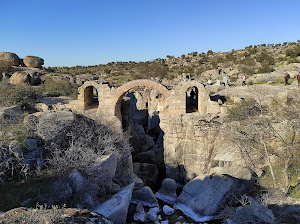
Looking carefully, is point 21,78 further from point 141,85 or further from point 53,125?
point 53,125

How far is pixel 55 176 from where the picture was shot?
5.53 meters

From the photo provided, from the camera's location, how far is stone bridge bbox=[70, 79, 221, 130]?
464 inches

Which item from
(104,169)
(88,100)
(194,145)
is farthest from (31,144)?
(88,100)

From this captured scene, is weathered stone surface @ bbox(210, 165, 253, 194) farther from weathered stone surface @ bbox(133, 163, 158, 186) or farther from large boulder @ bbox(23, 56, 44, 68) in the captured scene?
large boulder @ bbox(23, 56, 44, 68)

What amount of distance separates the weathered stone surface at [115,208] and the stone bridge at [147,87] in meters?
5.71

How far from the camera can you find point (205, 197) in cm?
773

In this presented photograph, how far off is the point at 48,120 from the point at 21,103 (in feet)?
16.6

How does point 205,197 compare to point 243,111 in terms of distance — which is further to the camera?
point 243,111

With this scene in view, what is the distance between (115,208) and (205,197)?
143 inches

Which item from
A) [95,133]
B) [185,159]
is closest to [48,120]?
[95,133]

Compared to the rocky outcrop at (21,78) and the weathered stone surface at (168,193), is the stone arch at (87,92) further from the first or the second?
the weathered stone surface at (168,193)

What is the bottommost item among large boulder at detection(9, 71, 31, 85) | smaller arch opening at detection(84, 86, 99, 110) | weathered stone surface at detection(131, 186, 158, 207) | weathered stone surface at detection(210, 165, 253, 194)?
weathered stone surface at detection(131, 186, 158, 207)

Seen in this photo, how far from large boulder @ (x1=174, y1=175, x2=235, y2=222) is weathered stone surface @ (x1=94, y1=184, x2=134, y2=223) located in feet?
9.75

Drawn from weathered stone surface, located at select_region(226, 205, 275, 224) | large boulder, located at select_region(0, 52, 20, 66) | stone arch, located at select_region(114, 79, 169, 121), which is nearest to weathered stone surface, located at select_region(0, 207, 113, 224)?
weathered stone surface, located at select_region(226, 205, 275, 224)
